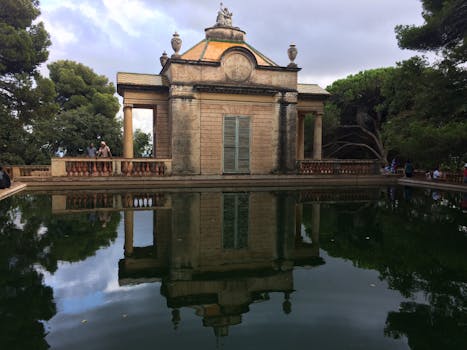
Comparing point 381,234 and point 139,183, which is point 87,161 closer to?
point 139,183

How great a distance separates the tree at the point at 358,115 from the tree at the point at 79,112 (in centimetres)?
1887

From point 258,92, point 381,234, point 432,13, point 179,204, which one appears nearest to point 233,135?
point 258,92

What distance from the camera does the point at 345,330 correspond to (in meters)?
3.29

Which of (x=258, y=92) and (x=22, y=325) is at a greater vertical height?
(x=258, y=92)

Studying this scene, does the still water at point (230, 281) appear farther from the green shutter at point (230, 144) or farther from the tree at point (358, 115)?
the tree at point (358, 115)

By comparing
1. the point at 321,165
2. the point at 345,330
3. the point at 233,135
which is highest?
the point at 233,135

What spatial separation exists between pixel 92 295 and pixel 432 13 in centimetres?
1742

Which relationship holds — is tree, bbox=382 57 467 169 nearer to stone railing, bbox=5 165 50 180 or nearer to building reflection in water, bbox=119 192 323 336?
building reflection in water, bbox=119 192 323 336

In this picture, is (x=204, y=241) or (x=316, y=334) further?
(x=204, y=241)

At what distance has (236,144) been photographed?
18.8 metres

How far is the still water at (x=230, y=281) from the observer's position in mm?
3154

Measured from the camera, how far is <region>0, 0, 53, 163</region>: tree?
17.2 meters

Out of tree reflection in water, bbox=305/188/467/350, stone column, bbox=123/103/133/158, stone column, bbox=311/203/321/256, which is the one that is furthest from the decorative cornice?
tree reflection in water, bbox=305/188/467/350

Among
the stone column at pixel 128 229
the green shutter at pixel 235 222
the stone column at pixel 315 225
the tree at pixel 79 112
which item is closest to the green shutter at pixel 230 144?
the green shutter at pixel 235 222
